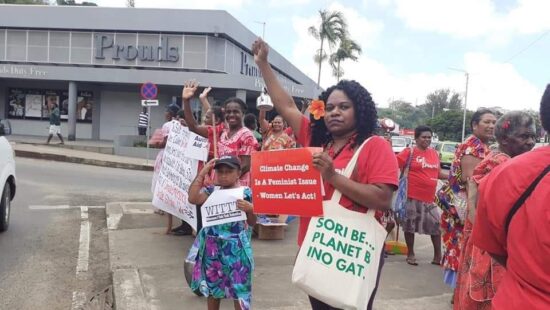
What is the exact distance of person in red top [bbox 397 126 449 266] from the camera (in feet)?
20.1

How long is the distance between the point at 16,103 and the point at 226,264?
26974 millimetres

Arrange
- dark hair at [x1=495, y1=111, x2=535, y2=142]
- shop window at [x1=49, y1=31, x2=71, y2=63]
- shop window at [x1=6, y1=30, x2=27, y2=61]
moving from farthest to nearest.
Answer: shop window at [x1=6, y1=30, x2=27, y2=61]
shop window at [x1=49, y1=31, x2=71, y2=63]
dark hair at [x1=495, y1=111, x2=535, y2=142]

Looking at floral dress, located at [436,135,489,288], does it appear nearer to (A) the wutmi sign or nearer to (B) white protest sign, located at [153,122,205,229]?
(B) white protest sign, located at [153,122,205,229]

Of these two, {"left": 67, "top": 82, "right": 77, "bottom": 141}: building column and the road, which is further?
{"left": 67, "top": 82, "right": 77, "bottom": 141}: building column

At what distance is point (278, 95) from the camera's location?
10.1 ft

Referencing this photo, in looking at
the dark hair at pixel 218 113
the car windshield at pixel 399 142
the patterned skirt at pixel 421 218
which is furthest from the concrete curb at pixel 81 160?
the car windshield at pixel 399 142

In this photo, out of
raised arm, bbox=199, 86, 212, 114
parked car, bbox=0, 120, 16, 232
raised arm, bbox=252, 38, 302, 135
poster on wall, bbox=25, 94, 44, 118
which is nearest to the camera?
raised arm, bbox=252, 38, 302, 135

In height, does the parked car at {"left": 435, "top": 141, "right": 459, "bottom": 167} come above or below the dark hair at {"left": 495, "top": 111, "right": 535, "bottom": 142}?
below

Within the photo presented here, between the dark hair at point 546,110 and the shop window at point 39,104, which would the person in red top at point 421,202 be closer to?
the dark hair at point 546,110

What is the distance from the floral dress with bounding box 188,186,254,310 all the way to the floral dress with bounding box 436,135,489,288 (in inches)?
79.7

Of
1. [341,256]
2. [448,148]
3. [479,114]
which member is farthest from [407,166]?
[448,148]

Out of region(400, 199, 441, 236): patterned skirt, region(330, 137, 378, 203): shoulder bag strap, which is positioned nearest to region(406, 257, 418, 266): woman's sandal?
region(400, 199, 441, 236): patterned skirt

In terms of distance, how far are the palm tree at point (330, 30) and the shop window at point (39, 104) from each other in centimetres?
1325

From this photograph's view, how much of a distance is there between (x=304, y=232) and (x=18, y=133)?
27.8 meters
